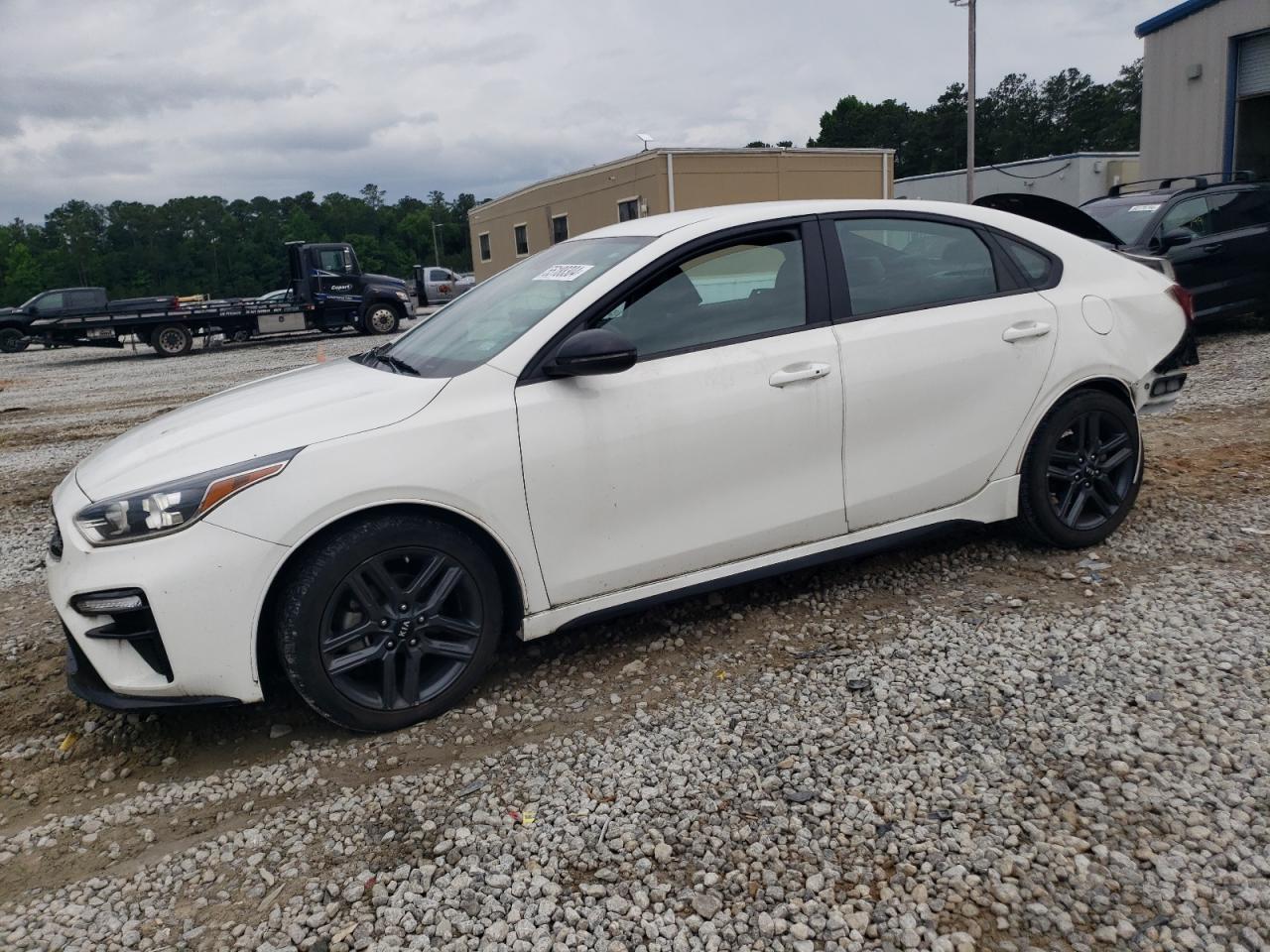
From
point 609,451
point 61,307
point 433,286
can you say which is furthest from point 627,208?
point 609,451

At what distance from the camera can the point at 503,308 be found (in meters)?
3.74

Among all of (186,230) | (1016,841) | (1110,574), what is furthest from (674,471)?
(186,230)

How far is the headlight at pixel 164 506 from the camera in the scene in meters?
2.83

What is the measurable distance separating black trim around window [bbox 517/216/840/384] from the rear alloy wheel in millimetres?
21790

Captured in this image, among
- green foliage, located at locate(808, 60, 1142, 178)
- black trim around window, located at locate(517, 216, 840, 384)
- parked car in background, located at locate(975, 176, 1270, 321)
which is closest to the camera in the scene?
black trim around window, located at locate(517, 216, 840, 384)

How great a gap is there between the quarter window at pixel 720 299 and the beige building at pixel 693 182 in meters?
23.5

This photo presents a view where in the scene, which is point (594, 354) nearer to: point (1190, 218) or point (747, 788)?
point (747, 788)

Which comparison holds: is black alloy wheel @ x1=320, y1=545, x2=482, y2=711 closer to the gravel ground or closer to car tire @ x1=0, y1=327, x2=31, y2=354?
the gravel ground

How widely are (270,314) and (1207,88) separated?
820 inches

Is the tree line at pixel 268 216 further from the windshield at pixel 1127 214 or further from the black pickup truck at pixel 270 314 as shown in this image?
the windshield at pixel 1127 214

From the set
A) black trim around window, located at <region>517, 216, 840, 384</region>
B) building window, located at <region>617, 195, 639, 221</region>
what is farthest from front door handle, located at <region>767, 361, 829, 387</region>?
building window, located at <region>617, 195, 639, 221</region>

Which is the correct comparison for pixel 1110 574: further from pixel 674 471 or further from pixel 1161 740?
pixel 674 471

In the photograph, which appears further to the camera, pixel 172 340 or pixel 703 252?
pixel 172 340

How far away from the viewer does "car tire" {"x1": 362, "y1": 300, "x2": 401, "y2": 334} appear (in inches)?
945
